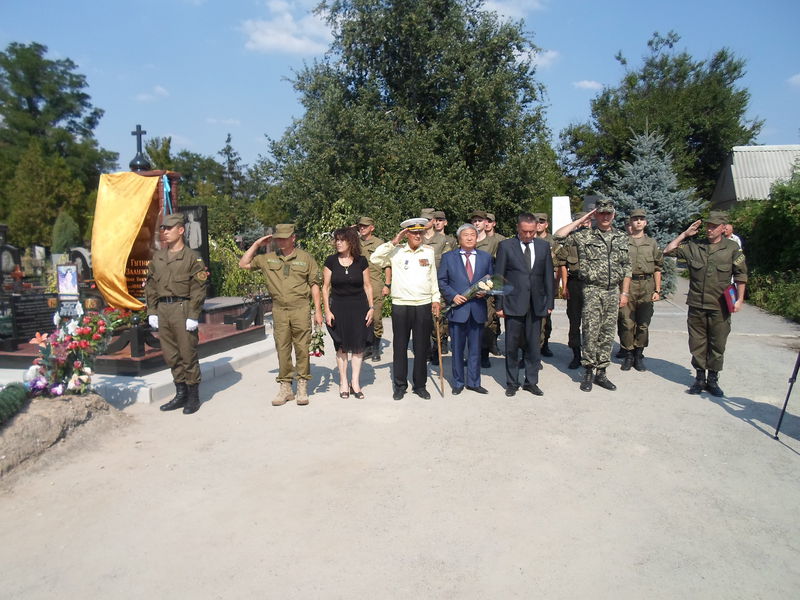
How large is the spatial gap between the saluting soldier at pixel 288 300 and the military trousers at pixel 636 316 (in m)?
4.19

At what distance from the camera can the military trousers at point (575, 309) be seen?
7848 millimetres

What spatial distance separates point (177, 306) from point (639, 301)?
5761 mm

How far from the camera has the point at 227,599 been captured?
2.79 metres

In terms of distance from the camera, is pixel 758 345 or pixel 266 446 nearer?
pixel 266 446

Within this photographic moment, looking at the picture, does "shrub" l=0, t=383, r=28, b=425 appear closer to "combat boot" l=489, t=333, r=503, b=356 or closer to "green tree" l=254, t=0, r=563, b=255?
"combat boot" l=489, t=333, r=503, b=356

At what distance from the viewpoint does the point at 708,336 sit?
6.34m

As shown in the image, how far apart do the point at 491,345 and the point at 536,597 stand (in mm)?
5497

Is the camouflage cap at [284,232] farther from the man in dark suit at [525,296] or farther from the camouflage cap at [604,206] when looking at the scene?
the camouflage cap at [604,206]

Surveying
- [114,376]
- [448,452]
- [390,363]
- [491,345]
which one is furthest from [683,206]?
[114,376]

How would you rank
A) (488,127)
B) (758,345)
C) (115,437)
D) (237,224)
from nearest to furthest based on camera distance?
(115,437), (758,345), (488,127), (237,224)

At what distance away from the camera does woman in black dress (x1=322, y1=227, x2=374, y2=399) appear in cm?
615

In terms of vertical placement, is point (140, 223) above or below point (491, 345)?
above

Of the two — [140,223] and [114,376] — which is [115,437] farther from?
[140,223]

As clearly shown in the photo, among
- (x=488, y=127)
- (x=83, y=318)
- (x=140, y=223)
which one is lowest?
(x=83, y=318)
